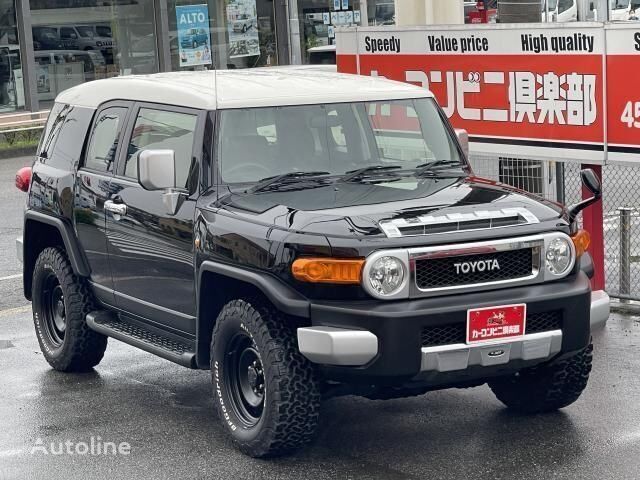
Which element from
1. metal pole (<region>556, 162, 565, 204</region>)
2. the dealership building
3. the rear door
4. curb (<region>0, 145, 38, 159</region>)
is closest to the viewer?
the rear door

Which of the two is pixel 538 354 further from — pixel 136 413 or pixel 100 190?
pixel 100 190

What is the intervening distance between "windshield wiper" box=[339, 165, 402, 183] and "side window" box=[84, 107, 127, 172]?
1.55 metres

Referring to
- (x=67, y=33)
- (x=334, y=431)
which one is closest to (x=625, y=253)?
(x=334, y=431)

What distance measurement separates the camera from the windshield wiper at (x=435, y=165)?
283 inches

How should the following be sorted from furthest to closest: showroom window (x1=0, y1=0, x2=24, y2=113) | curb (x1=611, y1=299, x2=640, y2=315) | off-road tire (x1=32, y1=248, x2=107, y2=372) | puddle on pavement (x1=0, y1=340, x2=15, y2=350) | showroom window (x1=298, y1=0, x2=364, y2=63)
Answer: showroom window (x1=298, y1=0, x2=364, y2=63) → showroom window (x1=0, y1=0, x2=24, y2=113) → curb (x1=611, y1=299, x2=640, y2=315) → puddle on pavement (x1=0, y1=340, x2=15, y2=350) → off-road tire (x1=32, y1=248, x2=107, y2=372)

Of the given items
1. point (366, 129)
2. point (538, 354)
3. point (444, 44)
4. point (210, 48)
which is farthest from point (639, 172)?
point (210, 48)

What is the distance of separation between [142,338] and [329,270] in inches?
73.4

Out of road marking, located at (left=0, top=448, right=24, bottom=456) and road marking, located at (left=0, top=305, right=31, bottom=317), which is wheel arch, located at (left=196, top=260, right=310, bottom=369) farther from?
road marking, located at (left=0, top=305, right=31, bottom=317)

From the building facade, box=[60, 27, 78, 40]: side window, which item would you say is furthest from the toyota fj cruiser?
box=[60, 27, 78, 40]: side window

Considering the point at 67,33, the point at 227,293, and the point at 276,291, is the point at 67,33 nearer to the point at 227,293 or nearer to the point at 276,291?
the point at 227,293

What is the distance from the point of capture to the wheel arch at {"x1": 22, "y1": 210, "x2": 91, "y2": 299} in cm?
798

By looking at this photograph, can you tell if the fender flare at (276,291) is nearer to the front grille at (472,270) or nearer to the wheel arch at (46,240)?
the front grille at (472,270)

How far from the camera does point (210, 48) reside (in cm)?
2973

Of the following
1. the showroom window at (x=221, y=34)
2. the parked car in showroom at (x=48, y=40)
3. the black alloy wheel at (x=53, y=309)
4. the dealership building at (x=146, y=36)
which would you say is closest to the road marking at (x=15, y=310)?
the black alloy wheel at (x=53, y=309)
